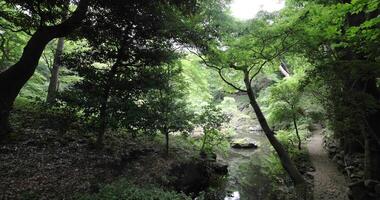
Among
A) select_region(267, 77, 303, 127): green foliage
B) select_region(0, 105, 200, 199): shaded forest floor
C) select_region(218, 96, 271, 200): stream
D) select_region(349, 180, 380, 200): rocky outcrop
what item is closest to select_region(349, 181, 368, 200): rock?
select_region(349, 180, 380, 200): rocky outcrop

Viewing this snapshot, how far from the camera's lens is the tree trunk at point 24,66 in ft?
19.9

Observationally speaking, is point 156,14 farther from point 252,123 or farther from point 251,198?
point 252,123

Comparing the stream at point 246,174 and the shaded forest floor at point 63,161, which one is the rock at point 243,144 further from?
the shaded forest floor at point 63,161

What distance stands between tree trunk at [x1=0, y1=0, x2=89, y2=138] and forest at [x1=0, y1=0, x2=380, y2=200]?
2cm

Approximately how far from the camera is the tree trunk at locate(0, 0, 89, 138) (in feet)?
19.9

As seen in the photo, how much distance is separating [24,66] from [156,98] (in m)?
3.70

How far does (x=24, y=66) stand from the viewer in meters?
6.26

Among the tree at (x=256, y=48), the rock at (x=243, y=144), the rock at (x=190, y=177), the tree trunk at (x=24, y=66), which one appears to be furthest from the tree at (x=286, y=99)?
the tree trunk at (x=24, y=66)

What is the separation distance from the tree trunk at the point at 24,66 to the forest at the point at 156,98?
0.02m

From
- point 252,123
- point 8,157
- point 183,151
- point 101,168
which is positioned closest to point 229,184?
point 183,151

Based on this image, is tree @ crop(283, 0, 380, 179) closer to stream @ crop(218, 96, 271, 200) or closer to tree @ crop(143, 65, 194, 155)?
stream @ crop(218, 96, 271, 200)

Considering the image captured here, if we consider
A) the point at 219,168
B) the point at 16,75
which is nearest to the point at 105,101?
the point at 16,75

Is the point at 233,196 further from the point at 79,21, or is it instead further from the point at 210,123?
the point at 79,21

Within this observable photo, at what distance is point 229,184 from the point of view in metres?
9.71
